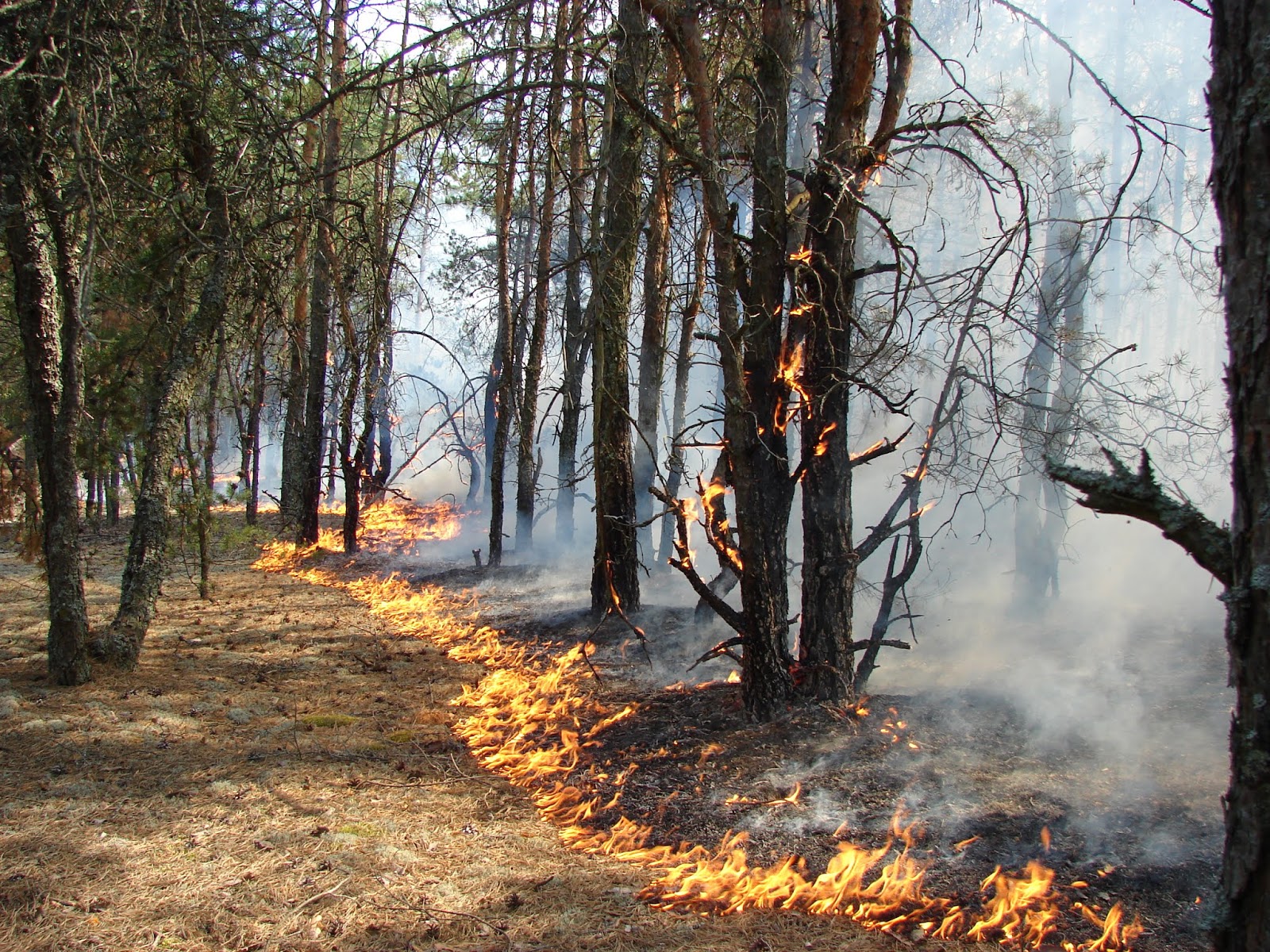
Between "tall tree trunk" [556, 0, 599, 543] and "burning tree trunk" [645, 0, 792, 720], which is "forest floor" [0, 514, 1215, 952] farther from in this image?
"tall tree trunk" [556, 0, 599, 543]

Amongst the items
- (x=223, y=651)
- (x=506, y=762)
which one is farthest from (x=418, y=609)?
(x=506, y=762)

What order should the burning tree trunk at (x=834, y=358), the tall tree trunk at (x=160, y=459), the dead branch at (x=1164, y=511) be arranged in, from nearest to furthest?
the dead branch at (x=1164, y=511) < the burning tree trunk at (x=834, y=358) < the tall tree trunk at (x=160, y=459)

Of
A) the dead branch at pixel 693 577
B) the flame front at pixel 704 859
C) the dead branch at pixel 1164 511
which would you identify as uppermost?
the dead branch at pixel 1164 511

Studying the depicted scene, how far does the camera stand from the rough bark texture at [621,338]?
16.4 feet

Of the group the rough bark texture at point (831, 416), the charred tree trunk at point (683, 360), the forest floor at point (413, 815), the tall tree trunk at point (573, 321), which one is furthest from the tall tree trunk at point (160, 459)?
the rough bark texture at point (831, 416)

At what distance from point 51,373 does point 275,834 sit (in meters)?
3.70

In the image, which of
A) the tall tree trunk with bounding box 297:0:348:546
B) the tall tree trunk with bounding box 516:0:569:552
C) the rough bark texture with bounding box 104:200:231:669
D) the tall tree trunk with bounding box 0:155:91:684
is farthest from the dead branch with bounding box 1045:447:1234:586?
the tall tree trunk with bounding box 297:0:348:546

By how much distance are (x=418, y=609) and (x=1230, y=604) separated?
32.5ft

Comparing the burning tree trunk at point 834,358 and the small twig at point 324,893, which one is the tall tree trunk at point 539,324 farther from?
the small twig at point 324,893

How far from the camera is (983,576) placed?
21.0 meters

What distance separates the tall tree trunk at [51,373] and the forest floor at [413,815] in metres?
0.73

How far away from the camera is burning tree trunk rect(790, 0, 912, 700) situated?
556cm

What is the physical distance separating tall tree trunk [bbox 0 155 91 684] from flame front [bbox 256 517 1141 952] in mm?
2975

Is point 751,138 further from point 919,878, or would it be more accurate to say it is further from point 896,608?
point 896,608
